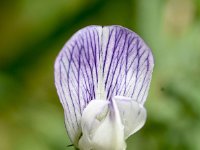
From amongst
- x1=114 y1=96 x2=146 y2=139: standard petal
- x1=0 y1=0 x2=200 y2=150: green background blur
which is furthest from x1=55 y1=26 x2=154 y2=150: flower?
x1=0 y1=0 x2=200 y2=150: green background blur

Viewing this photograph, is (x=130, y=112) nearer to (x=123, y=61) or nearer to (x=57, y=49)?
(x=123, y=61)

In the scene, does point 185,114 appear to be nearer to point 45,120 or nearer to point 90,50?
point 45,120

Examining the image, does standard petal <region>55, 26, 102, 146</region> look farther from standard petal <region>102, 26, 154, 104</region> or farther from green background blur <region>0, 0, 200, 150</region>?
green background blur <region>0, 0, 200, 150</region>

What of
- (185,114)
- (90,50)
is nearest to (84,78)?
(90,50)

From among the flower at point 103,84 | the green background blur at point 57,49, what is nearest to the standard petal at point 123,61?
the flower at point 103,84

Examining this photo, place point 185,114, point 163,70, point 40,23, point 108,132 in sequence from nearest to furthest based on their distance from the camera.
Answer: point 108,132
point 185,114
point 163,70
point 40,23

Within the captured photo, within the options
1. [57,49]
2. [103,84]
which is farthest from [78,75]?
[57,49]

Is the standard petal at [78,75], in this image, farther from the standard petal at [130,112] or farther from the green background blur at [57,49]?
the green background blur at [57,49]
